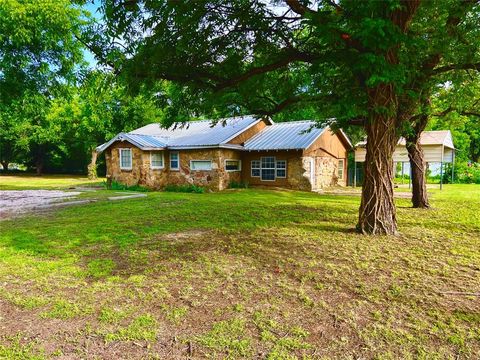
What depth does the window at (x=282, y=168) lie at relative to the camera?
1887 cm

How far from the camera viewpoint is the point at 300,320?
3.33m

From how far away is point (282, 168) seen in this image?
19.0 meters

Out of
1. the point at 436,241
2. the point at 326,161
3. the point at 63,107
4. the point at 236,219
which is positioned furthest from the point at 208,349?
the point at 63,107

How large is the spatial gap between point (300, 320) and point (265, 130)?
19111 millimetres

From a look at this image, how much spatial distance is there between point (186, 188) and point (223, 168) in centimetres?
240

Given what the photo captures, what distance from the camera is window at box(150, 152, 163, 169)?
62.9 ft

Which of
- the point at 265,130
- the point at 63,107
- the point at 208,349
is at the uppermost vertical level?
the point at 63,107

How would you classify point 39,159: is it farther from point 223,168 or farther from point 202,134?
point 223,168

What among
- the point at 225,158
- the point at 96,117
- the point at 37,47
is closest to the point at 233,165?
the point at 225,158

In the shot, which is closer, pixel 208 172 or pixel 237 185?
pixel 208 172

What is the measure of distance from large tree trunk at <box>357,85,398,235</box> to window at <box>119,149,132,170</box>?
1555cm

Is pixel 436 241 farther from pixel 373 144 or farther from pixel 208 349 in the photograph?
pixel 208 349

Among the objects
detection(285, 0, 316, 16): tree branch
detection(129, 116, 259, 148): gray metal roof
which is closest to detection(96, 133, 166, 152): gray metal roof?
detection(129, 116, 259, 148): gray metal roof

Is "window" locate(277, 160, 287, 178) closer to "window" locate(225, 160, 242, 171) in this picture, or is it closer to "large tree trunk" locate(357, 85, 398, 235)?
"window" locate(225, 160, 242, 171)
